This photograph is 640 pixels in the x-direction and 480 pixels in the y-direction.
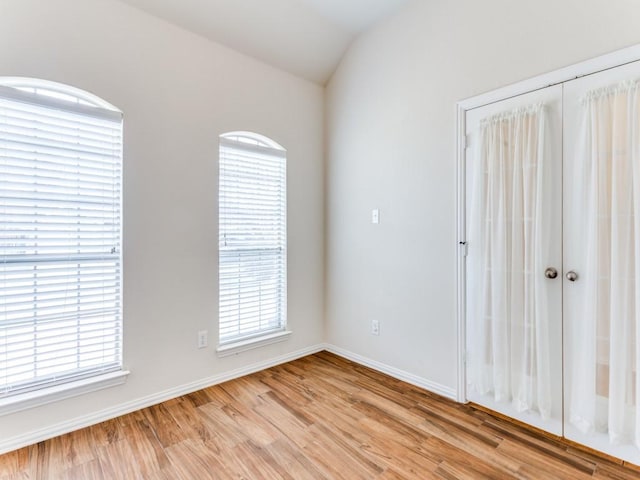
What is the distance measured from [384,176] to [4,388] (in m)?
2.97

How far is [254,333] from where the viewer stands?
297 centimetres

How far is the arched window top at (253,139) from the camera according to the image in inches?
110

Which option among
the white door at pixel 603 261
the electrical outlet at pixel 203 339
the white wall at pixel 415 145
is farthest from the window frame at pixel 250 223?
the white door at pixel 603 261

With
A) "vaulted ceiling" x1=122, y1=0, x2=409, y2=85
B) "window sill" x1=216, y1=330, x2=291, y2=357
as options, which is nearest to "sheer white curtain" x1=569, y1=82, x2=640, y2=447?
"vaulted ceiling" x1=122, y1=0, x2=409, y2=85

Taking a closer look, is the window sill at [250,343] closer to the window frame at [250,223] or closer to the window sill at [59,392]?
the window frame at [250,223]

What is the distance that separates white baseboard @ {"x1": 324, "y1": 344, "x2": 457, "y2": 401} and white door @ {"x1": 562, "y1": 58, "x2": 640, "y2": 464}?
0.74 meters

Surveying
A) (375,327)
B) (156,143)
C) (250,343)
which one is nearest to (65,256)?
(156,143)

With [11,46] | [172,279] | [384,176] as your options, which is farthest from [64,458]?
[384,176]

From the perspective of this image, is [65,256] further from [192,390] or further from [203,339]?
[192,390]

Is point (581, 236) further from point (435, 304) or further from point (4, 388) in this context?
point (4, 388)

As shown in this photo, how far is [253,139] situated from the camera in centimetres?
297

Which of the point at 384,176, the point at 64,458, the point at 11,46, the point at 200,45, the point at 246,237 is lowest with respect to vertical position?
the point at 64,458

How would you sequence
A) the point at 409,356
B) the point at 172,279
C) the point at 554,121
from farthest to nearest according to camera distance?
the point at 409,356
the point at 172,279
the point at 554,121

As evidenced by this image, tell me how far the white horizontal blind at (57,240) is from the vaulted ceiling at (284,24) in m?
0.97
